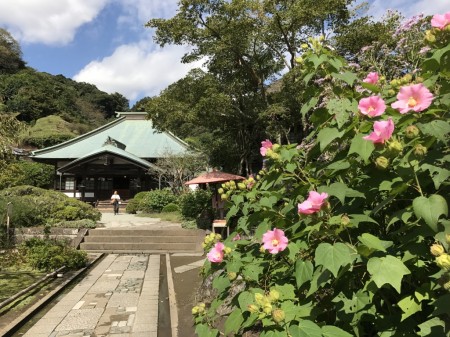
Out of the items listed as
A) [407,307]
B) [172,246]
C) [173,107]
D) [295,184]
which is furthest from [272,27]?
[407,307]

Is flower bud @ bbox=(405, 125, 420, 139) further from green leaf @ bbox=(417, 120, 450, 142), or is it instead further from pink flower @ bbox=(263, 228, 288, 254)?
pink flower @ bbox=(263, 228, 288, 254)

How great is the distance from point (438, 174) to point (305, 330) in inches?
29.8

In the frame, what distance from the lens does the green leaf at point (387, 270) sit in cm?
124

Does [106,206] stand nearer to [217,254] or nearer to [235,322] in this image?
[217,254]

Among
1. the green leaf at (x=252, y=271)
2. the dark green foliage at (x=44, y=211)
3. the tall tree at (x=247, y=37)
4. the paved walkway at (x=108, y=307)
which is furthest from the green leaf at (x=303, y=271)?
the dark green foliage at (x=44, y=211)

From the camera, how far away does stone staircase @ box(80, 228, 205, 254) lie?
43.1ft

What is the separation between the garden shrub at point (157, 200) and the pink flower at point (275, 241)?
22529 mm

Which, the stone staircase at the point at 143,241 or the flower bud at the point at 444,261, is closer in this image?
the flower bud at the point at 444,261

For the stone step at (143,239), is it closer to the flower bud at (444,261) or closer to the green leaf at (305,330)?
the green leaf at (305,330)

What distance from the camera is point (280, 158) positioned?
193cm

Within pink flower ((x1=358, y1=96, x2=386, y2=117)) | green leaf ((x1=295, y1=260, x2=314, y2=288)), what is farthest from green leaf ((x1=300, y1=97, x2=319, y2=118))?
green leaf ((x1=295, y1=260, x2=314, y2=288))

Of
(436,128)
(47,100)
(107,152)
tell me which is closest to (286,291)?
(436,128)

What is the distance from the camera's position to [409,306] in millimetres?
1424

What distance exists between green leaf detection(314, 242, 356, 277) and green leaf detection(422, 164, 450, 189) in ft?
1.28
